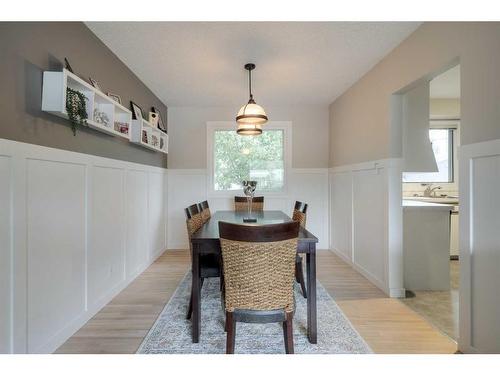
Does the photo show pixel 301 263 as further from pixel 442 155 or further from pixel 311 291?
pixel 442 155

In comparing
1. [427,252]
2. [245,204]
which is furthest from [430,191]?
[245,204]

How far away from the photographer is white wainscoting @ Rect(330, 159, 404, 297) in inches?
103

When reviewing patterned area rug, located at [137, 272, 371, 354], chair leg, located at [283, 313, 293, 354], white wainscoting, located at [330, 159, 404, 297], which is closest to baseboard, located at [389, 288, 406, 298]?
white wainscoting, located at [330, 159, 404, 297]

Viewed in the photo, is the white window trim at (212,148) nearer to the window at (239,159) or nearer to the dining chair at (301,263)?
the window at (239,159)

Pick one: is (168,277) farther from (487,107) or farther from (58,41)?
(487,107)

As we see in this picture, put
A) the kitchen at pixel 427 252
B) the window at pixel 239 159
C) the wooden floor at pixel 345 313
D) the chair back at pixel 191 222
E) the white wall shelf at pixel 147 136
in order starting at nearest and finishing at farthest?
the wooden floor at pixel 345 313 → the chair back at pixel 191 222 → the kitchen at pixel 427 252 → the white wall shelf at pixel 147 136 → the window at pixel 239 159

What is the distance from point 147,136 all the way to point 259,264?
248 centimetres

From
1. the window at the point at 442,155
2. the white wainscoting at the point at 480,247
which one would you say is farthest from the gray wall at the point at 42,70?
the window at the point at 442,155

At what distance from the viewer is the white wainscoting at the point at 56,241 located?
4.57 ft

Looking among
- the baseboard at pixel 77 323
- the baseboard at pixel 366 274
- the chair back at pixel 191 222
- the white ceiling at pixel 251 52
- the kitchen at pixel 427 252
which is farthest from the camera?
the baseboard at pixel 366 274

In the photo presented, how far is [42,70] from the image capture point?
1.65 meters

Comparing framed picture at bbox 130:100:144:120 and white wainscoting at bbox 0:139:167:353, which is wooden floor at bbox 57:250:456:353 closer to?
white wainscoting at bbox 0:139:167:353

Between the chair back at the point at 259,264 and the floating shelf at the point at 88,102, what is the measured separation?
1319 mm
